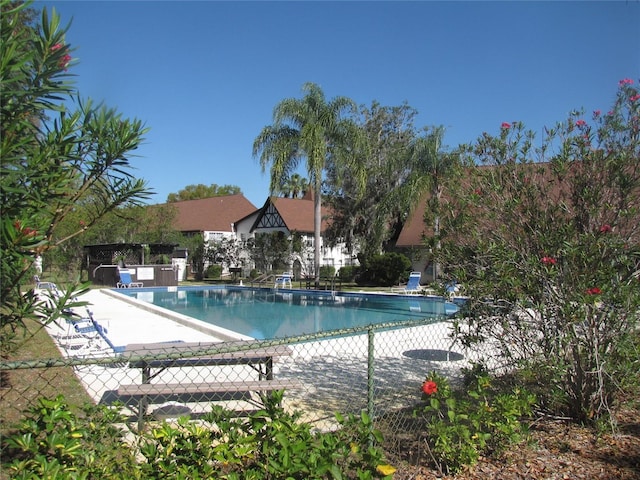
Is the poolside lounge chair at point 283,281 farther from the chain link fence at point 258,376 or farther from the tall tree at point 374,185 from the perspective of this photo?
the chain link fence at point 258,376

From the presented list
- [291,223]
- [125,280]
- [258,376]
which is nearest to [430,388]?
[258,376]

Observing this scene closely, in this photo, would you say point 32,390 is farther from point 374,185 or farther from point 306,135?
point 374,185

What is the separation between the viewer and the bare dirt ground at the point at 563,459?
138 inches

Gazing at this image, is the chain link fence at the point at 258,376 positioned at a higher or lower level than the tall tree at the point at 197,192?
lower

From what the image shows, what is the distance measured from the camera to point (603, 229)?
4180mm

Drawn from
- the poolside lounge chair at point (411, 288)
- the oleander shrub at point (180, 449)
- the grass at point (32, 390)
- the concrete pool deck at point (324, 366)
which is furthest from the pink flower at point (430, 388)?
the poolside lounge chair at point (411, 288)

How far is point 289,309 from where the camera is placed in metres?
18.7

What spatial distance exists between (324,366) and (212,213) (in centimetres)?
3940

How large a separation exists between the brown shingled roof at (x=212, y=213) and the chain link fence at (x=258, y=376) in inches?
1375

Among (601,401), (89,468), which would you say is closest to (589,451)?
(601,401)

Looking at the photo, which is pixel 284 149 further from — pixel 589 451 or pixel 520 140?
pixel 589 451

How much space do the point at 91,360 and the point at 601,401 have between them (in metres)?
3.87

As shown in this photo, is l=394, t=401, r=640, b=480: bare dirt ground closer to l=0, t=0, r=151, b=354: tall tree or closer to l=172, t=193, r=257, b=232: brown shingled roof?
l=0, t=0, r=151, b=354: tall tree

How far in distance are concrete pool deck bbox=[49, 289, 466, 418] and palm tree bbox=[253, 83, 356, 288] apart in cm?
1292
